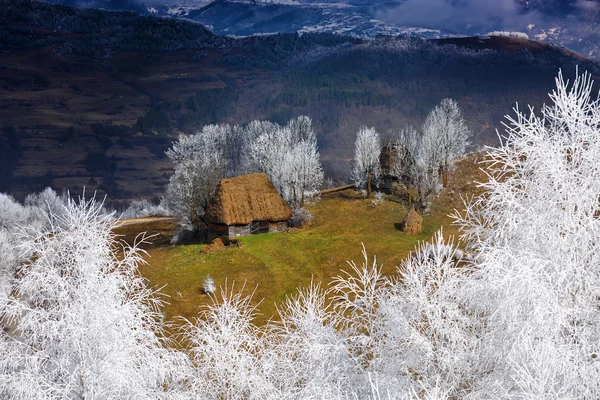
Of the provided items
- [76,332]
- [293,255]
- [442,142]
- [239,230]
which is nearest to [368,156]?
[442,142]

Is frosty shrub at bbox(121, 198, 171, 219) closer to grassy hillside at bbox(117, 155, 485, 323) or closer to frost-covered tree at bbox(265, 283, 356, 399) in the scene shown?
grassy hillside at bbox(117, 155, 485, 323)

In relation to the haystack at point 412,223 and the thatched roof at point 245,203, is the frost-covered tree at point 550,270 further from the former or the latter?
the thatched roof at point 245,203

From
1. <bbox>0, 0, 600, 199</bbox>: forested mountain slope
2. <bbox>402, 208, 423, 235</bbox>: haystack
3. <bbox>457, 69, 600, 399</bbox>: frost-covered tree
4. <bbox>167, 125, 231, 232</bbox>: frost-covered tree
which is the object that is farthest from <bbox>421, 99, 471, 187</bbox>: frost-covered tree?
<bbox>0, 0, 600, 199</bbox>: forested mountain slope

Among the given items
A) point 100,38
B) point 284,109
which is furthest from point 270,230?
point 100,38

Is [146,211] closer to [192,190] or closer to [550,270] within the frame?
[192,190]

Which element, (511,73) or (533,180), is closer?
(533,180)

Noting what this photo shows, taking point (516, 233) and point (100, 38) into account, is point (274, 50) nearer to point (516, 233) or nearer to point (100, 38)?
point (100, 38)

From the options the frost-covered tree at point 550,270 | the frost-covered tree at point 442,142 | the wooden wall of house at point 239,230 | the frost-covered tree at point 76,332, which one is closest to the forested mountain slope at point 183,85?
the frost-covered tree at point 442,142
